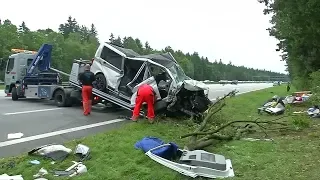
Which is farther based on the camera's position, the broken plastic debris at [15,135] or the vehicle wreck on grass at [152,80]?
the vehicle wreck on grass at [152,80]

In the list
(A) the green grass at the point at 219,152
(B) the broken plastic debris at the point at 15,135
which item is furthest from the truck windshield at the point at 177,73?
(B) the broken plastic debris at the point at 15,135

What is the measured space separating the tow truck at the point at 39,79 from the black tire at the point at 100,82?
1537mm

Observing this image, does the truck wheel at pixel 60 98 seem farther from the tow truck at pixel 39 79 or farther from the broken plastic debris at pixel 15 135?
the broken plastic debris at pixel 15 135

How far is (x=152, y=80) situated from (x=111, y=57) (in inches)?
106

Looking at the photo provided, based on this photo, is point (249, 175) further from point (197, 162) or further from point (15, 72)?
point (15, 72)

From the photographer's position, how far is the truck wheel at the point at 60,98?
15.9 meters

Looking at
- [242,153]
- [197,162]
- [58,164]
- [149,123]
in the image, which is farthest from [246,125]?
[58,164]

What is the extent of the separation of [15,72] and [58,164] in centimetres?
1417

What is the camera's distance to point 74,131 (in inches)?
388

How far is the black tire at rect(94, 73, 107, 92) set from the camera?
13.9m


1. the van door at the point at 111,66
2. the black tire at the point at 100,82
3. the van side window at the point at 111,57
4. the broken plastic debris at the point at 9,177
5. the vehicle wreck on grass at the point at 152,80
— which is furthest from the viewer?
Result: the black tire at the point at 100,82

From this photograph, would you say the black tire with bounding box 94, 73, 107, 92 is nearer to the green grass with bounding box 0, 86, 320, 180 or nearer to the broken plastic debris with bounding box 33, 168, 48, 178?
the green grass with bounding box 0, 86, 320, 180

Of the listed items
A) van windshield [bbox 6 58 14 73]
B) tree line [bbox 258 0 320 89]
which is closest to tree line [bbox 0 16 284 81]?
van windshield [bbox 6 58 14 73]

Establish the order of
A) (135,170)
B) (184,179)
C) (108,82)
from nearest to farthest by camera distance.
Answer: (184,179) < (135,170) < (108,82)
